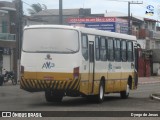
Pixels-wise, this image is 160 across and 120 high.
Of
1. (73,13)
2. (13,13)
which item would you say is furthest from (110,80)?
(73,13)

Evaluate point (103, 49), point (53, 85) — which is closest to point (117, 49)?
point (103, 49)

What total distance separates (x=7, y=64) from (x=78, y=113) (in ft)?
135

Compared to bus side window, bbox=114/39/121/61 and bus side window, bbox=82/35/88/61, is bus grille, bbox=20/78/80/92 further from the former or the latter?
bus side window, bbox=114/39/121/61

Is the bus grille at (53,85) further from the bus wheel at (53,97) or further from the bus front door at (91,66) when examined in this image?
the bus wheel at (53,97)

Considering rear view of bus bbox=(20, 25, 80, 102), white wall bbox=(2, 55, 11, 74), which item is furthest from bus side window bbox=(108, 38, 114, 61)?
white wall bbox=(2, 55, 11, 74)

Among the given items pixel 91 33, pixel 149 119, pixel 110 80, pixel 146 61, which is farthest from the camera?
pixel 146 61

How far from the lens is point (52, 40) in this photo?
839 inches

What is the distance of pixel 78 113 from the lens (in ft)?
58.9

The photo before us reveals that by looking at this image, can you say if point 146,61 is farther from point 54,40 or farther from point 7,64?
point 54,40

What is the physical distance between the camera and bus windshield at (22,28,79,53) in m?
21.2

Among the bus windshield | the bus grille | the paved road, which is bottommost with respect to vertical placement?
the paved road

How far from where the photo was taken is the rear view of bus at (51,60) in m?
20.8

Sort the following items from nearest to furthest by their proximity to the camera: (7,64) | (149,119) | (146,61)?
(149,119) → (7,64) → (146,61)

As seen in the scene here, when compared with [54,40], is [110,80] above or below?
below
